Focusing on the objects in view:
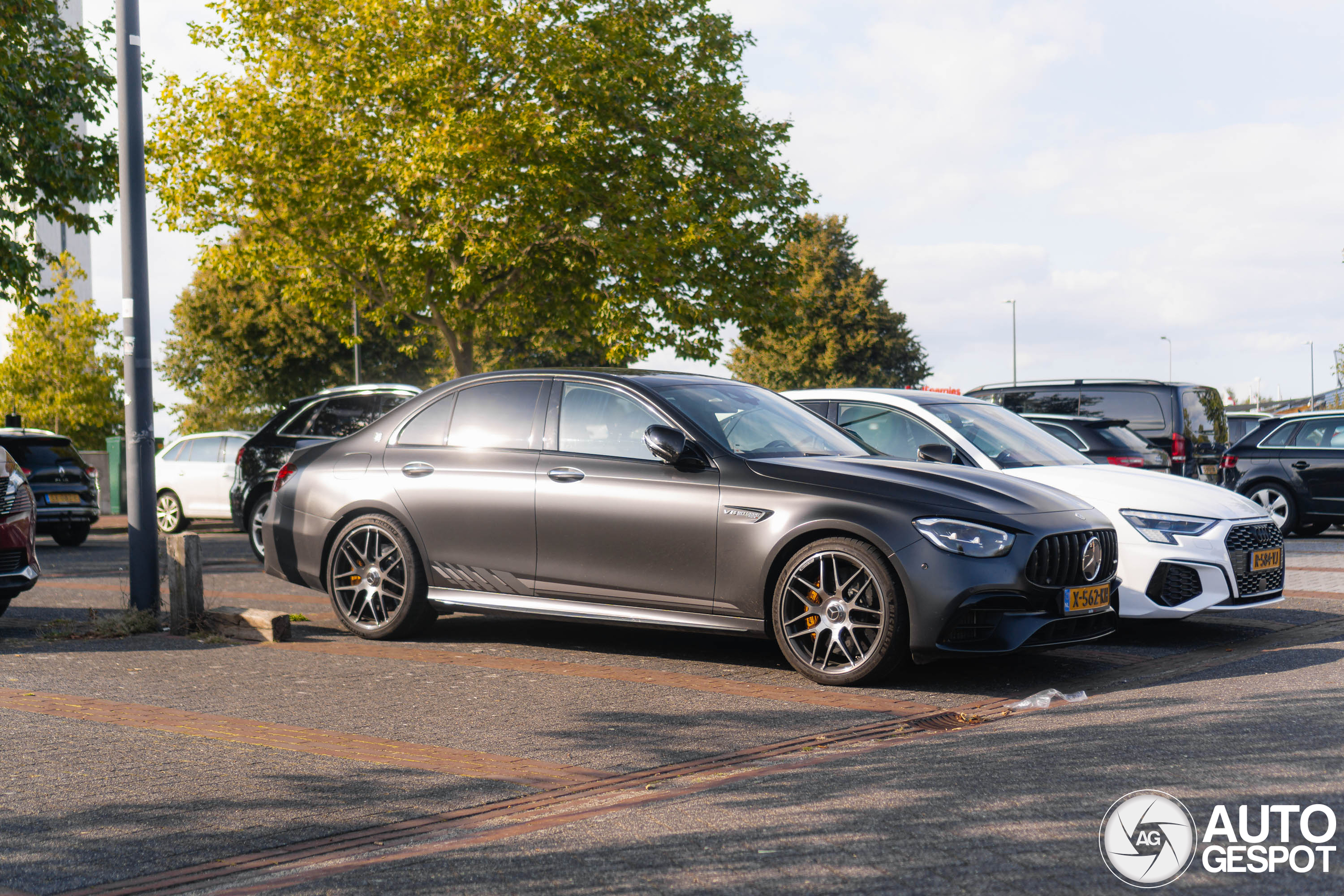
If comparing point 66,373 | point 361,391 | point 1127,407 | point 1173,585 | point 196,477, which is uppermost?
point 66,373

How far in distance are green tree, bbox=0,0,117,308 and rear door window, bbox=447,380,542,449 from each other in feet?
35.3

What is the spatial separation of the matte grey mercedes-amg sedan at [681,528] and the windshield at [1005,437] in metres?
1.08

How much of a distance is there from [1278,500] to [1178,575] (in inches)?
407

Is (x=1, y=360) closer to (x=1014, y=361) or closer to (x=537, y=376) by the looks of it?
(x=537, y=376)

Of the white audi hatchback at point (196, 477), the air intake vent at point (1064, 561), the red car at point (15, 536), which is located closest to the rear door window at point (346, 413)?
the red car at point (15, 536)

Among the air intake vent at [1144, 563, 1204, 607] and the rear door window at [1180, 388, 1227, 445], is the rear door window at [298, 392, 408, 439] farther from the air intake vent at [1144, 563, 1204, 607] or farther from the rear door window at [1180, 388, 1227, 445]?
the rear door window at [1180, 388, 1227, 445]

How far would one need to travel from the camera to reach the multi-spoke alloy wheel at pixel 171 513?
65.0ft

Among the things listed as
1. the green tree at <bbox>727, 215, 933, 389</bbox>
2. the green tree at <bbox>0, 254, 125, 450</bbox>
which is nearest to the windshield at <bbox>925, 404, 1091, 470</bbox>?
the green tree at <bbox>0, 254, 125, 450</bbox>

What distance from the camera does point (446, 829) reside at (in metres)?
4.19

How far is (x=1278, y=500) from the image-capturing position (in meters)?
16.9

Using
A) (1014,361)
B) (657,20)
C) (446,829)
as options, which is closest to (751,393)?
(446,829)

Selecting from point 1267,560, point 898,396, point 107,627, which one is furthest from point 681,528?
point 107,627

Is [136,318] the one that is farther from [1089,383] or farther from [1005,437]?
[1089,383]

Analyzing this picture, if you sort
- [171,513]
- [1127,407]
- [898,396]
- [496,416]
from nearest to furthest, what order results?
1. [496,416]
2. [898,396]
3. [1127,407]
4. [171,513]
